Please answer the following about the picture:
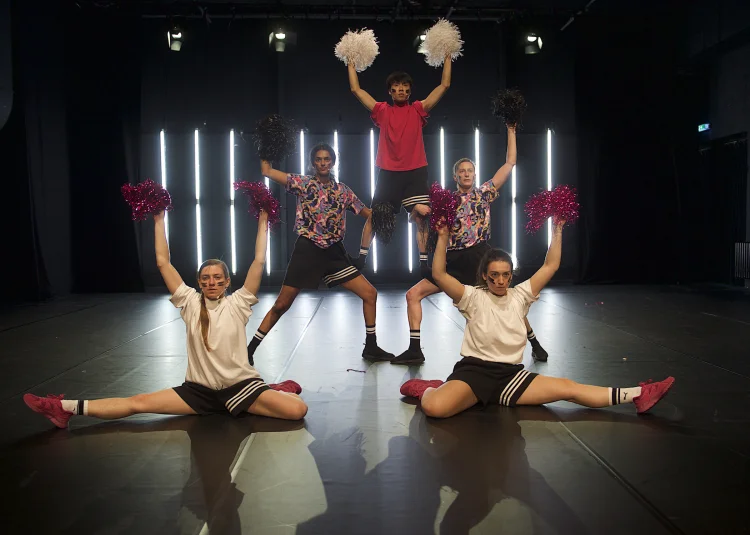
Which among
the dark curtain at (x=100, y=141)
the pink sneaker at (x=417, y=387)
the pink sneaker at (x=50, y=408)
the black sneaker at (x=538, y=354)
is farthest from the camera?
the dark curtain at (x=100, y=141)

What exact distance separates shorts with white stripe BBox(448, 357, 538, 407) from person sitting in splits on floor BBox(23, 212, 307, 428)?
0.76 meters

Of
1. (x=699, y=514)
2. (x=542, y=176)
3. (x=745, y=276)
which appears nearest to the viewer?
(x=699, y=514)

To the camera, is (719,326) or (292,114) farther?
(292,114)

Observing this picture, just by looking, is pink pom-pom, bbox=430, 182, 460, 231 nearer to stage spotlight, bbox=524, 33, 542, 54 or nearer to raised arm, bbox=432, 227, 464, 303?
raised arm, bbox=432, 227, 464, 303

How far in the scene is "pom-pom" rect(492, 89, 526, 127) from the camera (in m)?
3.94

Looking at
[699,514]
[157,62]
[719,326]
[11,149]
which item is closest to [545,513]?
[699,514]

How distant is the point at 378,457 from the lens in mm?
2510

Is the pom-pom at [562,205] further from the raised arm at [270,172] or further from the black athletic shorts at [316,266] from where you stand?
the raised arm at [270,172]

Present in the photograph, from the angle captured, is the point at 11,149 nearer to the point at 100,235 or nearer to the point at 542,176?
the point at 100,235

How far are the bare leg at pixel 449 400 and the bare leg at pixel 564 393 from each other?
27 cm

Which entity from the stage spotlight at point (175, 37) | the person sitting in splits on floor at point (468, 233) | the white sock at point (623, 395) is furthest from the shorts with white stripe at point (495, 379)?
the stage spotlight at point (175, 37)

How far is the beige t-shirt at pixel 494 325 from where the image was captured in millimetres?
3107

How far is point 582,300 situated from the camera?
7961 millimetres

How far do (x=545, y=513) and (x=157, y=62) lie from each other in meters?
9.64
